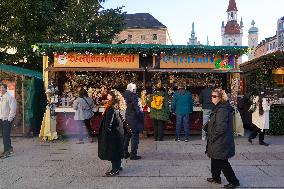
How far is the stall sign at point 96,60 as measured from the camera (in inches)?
599

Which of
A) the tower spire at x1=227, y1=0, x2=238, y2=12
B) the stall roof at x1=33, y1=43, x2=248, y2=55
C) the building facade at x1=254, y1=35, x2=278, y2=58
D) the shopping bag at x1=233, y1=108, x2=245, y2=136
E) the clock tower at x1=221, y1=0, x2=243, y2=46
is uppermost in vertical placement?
the tower spire at x1=227, y1=0, x2=238, y2=12

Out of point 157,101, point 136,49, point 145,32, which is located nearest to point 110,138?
point 157,101

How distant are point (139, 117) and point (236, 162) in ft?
8.14

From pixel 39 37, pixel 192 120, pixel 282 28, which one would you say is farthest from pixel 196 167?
pixel 282 28

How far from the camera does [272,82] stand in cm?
1703

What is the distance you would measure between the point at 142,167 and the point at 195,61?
6994 mm

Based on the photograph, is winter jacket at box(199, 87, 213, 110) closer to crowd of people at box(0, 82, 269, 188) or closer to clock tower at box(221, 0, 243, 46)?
crowd of people at box(0, 82, 269, 188)

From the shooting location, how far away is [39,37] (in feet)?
78.9

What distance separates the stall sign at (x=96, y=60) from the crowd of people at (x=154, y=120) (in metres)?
1.62

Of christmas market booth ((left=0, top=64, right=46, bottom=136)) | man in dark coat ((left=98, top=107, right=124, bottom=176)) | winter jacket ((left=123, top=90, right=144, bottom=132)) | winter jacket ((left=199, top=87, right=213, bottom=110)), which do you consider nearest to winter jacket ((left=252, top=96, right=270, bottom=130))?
winter jacket ((left=199, top=87, right=213, bottom=110))

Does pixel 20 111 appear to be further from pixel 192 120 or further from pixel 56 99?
pixel 192 120

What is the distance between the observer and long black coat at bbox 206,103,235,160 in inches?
283

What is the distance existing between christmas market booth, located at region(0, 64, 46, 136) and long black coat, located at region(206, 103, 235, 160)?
9.44m

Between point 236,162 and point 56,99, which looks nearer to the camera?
point 236,162
